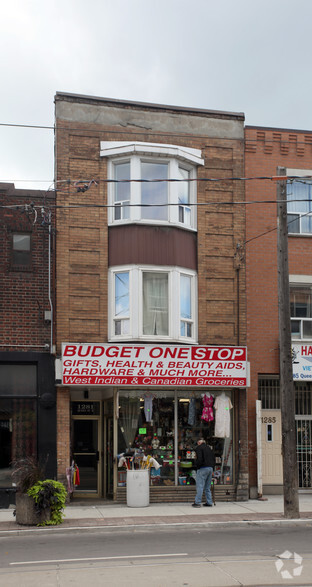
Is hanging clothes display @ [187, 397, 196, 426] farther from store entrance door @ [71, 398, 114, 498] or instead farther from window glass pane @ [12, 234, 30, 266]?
window glass pane @ [12, 234, 30, 266]

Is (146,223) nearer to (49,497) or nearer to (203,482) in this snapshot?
(203,482)

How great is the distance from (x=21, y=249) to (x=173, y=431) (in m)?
6.03

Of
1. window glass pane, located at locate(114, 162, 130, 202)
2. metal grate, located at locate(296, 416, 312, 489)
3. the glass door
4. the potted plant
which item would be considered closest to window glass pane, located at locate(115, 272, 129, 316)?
window glass pane, located at locate(114, 162, 130, 202)

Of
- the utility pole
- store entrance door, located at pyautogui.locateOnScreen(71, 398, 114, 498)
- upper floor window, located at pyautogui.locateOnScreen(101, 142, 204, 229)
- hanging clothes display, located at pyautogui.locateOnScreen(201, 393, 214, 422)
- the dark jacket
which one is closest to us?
the utility pole

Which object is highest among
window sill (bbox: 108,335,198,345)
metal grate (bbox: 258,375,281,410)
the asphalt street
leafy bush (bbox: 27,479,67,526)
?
window sill (bbox: 108,335,198,345)

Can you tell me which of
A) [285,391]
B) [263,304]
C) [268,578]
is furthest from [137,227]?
[268,578]

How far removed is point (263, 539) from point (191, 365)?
235 inches

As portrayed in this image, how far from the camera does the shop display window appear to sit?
18.8 meters

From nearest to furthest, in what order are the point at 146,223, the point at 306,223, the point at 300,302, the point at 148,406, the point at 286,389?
the point at 286,389, the point at 148,406, the point at 146,223, the point at 300,302, the point at 306,223

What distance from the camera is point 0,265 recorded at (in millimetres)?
18266

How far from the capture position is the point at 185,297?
19.3 meters

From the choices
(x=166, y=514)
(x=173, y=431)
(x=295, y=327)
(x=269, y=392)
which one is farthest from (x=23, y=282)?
(x=295, y=327)

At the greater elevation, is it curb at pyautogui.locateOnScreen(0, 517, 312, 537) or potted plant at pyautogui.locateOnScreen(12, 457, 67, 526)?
potted plant at pyautogui.locateOnScreen(12, 457, 67, 526)

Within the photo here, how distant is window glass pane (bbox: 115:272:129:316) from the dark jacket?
149 inches
